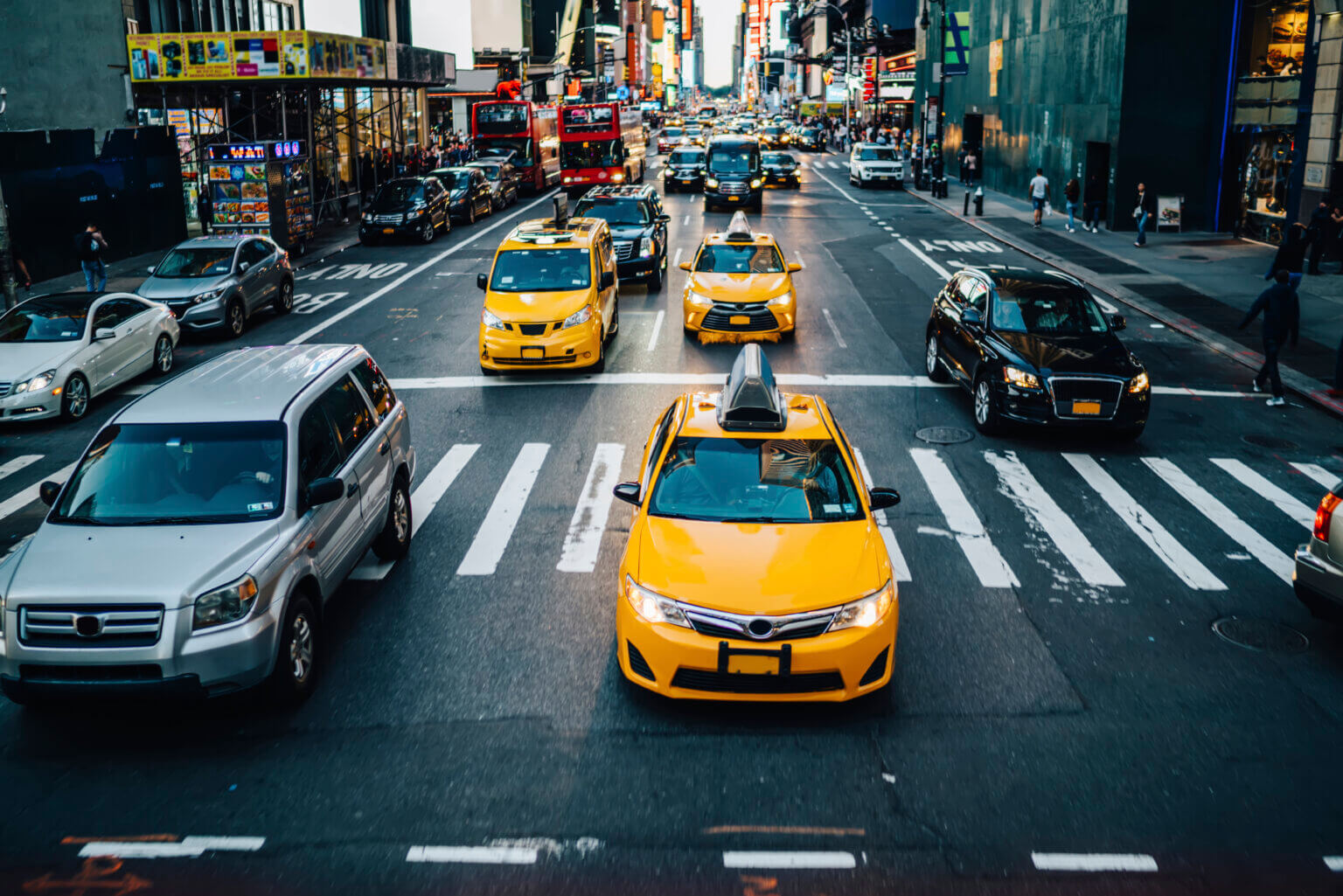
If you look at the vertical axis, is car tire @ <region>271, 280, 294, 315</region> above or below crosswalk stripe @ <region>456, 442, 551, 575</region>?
above

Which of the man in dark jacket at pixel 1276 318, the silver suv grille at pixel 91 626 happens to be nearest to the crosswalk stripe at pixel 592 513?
the silver suv grille at pixel 91 626

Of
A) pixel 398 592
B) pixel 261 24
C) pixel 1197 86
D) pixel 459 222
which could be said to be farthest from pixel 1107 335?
pixel 261 24

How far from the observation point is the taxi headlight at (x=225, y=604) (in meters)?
6.73

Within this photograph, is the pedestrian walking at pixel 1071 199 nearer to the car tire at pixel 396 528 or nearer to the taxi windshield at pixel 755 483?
the taxi windshield at pixel 755 483

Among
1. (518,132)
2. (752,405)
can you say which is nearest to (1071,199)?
(518,132)

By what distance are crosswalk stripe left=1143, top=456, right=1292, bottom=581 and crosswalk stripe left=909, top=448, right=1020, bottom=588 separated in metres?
2.34

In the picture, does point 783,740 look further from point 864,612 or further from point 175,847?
point 175,847

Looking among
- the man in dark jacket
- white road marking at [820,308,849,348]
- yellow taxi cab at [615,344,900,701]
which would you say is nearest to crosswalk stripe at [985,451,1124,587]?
yellow taxi cab at [615,344,900,701]

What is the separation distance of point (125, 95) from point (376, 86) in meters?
9.60

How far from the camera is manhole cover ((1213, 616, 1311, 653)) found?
823 centimetres

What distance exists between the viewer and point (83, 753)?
271 inches

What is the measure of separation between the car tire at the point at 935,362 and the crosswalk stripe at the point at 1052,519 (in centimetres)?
324

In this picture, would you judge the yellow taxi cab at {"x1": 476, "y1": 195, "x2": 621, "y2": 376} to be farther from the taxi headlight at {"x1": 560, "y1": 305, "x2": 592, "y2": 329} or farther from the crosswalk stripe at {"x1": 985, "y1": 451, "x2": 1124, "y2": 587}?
the crosswalk stripe at {"x1": 985, "y1": 451, "x2": 1124, "y2": 587}

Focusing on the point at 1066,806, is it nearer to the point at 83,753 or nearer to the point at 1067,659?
the point at 1067,659
